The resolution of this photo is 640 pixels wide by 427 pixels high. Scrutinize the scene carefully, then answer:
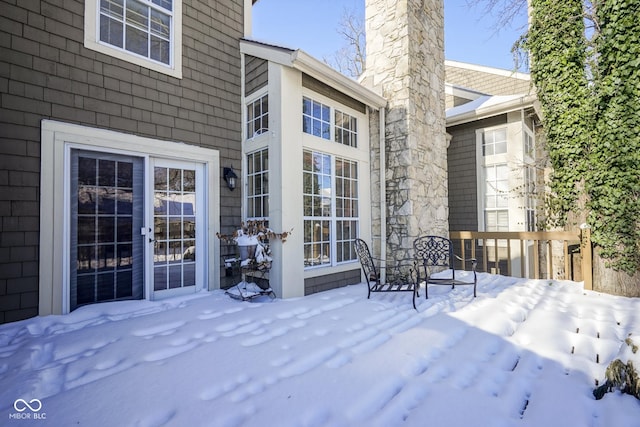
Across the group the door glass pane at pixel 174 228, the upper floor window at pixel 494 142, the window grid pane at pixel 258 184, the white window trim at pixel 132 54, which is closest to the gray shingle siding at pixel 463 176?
the upper floor window at pixel 494 142

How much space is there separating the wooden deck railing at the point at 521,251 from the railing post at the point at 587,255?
0.15ft

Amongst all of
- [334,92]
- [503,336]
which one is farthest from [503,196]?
[503,336]

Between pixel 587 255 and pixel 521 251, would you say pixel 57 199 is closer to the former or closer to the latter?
pixel 521 251

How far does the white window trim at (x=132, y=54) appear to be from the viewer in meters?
3.52

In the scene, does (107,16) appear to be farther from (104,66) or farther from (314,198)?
(314,198)

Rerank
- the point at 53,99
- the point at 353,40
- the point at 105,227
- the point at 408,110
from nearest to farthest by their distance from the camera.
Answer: the point at 53,99 < the point at 105,227 < the point at 408,110 < the point at 353,40

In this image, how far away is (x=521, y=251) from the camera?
4.95 metres

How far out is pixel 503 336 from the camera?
277cm

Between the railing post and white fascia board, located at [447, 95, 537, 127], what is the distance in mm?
3585

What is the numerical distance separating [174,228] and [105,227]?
2.58ft

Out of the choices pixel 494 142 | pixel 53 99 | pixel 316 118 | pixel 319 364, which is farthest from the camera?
pixel 494 142

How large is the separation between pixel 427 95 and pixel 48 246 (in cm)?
601

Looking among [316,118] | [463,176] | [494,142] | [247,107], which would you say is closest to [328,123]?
[316,118]

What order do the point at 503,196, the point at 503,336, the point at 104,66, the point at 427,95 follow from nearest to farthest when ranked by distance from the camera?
the point at 503,336 < the point at 104,66 < the point at 427,95 < the point at 503,196
